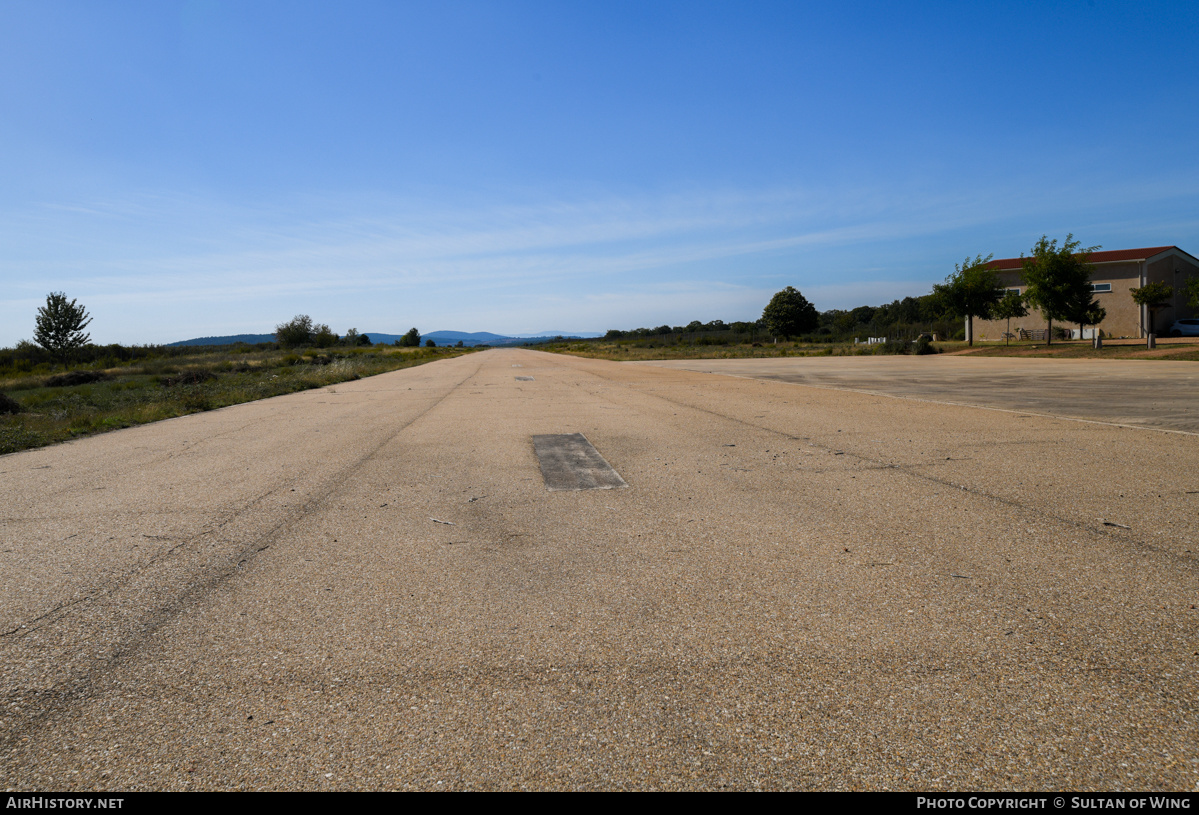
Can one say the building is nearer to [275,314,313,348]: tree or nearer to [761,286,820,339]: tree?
[761,286,820,339]: tree

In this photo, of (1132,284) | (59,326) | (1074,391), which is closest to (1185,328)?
(1132,284)

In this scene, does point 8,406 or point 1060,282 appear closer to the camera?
point 8,406

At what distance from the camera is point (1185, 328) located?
44.6 metres

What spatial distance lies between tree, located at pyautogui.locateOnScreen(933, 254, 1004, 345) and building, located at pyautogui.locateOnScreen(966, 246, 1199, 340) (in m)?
3.74

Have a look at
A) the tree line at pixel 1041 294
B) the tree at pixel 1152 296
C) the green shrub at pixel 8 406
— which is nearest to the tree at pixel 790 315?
the tree line at pixel 1041 294

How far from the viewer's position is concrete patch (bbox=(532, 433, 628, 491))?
21.0ft

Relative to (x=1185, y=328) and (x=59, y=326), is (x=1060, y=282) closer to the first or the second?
(x=1185, y=328)

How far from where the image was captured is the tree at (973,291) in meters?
43.8

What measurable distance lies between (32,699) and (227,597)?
3.46 feet

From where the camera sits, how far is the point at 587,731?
225 centimetres

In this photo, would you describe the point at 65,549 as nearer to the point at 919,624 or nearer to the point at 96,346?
the point at 919,624

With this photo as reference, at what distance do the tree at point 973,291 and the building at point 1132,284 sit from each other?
374 centimetres

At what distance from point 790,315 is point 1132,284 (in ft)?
157
